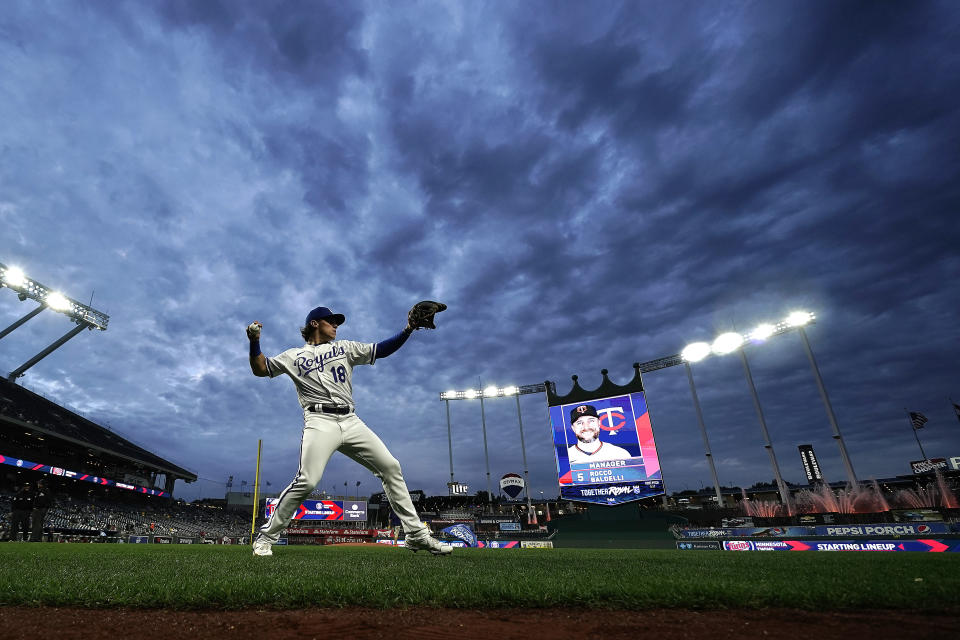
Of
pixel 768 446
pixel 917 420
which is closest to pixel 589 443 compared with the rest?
pixel 768 446

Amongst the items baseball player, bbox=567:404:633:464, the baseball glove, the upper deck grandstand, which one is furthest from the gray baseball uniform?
the upper deck grandstand

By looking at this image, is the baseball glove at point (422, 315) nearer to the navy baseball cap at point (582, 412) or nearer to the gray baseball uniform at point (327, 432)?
the gray baseball uniform at point (327, 432)

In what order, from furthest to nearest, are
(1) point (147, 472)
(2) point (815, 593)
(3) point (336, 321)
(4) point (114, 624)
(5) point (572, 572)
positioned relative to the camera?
(1) point (147, 472) < (3) point (336, 321) < (5) point (572, 572) < (2) point (815, 593) < (4) point (114, 624)

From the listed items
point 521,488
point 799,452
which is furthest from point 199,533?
point 799,452

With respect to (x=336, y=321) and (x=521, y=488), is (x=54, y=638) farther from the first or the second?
(x=521, y=488)

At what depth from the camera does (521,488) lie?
35250mm

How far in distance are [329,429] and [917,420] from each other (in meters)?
51.2

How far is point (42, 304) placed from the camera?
29750 mm

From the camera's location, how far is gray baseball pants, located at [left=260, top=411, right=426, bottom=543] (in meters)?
4.18

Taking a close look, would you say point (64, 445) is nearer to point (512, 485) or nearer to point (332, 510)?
point (332, 510)

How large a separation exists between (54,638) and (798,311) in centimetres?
3065

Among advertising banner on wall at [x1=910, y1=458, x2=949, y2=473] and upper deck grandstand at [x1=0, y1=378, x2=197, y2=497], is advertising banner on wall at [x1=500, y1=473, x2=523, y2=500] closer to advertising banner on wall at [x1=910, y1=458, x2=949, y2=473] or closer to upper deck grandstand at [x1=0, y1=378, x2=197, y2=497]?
upper deck grandstand at [x1=0, y1=378, x2=197, y2=497]

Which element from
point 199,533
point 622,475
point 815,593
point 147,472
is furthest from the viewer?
point 147,472

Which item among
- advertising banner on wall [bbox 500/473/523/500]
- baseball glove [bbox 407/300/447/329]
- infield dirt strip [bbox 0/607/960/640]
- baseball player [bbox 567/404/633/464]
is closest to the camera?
infield dirt strip [bbox 0/607/960/640]
